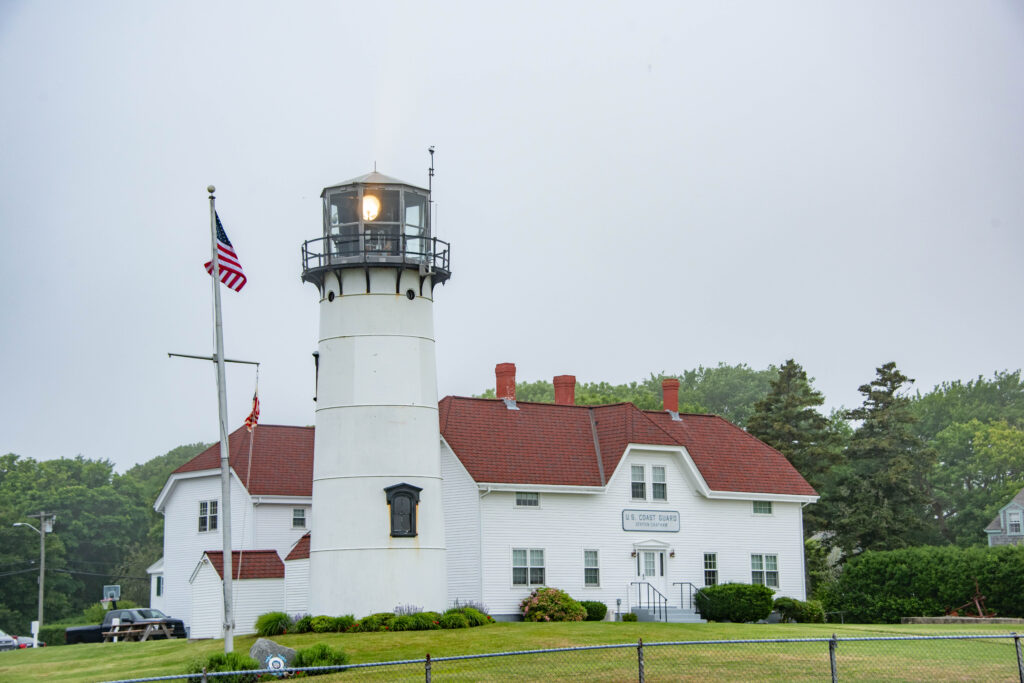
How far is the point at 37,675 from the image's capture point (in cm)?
2930

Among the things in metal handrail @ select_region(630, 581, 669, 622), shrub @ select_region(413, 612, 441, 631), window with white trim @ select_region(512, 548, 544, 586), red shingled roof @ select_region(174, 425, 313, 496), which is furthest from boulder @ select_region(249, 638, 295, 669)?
red shingled roof @ select_region(174, 425, 313, 496)

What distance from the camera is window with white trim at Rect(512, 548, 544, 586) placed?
35.7 m

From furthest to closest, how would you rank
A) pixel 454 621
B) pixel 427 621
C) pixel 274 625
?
pixel 274 625, pixel 454 621, pixel 427 621

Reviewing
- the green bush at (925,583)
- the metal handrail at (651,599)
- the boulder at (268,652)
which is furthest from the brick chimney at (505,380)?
the boulder at (268,652)

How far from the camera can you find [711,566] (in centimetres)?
3925

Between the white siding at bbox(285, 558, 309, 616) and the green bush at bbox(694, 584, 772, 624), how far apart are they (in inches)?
485

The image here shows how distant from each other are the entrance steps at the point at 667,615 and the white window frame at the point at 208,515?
51.2 feet

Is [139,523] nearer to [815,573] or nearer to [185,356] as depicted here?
[815,573]

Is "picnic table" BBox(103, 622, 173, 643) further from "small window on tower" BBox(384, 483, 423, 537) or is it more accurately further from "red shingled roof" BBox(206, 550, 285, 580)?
"small window on tower" BBox(384, 483, 423, 537)

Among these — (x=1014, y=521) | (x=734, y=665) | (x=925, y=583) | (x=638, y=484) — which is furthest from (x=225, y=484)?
(x=1014, y=521)

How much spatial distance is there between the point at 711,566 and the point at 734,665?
16689mm

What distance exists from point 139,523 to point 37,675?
57.9m

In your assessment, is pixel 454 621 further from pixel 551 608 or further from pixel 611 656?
pixel 611 656

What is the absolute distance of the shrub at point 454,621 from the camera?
103ft
